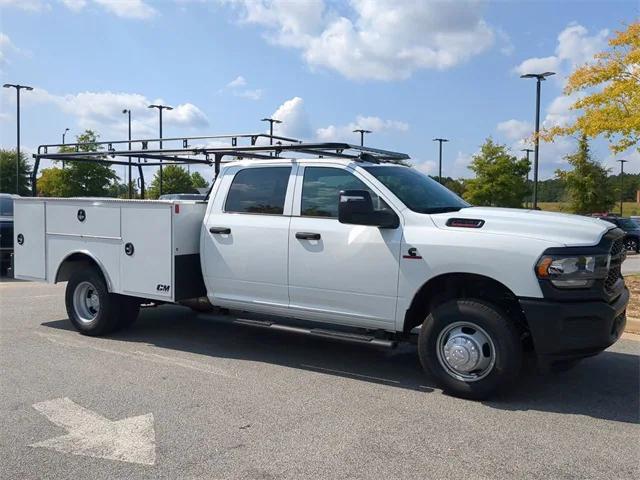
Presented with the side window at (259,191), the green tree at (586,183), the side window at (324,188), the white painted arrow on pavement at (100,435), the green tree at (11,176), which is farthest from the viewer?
the green tree at (11,176)

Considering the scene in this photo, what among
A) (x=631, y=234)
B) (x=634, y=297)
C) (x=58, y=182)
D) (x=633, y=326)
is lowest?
(x=633, y=326)

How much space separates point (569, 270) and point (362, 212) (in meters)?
1.73

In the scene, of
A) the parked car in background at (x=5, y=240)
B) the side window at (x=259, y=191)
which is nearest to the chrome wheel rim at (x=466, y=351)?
the side window at (x=259, y=191)

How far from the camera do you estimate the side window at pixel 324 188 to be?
598cm

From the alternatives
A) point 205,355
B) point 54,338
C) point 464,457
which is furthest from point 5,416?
point 464,457

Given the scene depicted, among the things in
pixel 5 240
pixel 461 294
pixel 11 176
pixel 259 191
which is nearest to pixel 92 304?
pixel 259 191

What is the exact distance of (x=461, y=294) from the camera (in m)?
5.54

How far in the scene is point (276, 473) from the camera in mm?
3814

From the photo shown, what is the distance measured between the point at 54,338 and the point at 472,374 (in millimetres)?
4955

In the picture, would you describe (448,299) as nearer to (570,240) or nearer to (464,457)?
(570,240)

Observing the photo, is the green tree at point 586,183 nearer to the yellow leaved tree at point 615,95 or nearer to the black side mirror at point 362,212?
the yellow leaved tree at point 615,95

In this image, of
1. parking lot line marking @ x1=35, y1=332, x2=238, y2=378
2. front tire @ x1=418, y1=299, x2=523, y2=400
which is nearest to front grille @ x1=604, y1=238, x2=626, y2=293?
front tire @ x1=418, y1=299, x2=523, y2=400

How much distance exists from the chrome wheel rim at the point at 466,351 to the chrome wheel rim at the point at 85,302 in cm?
446

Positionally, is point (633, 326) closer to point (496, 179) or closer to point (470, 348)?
point (470, 348)
